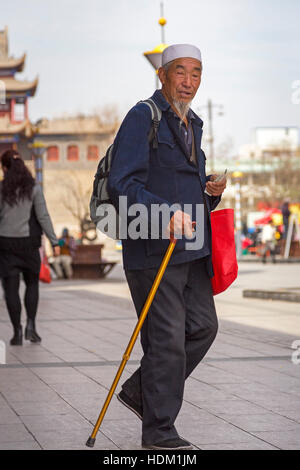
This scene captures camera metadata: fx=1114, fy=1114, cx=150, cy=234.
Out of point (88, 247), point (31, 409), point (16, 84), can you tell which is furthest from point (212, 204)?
point (16, 84)

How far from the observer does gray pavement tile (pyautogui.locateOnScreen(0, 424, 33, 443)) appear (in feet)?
17.3

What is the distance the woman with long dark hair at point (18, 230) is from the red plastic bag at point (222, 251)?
14.8 feet

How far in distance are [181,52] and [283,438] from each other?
1877 millimetres

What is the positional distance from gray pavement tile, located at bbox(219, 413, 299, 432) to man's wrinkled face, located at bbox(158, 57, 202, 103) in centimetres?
168

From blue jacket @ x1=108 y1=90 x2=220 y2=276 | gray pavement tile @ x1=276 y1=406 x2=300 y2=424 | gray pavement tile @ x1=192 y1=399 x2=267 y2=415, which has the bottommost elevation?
gray pavement tile @ x1=192 y1=399 x2=267 y2=415

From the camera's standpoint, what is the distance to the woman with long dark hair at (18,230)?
381 inches

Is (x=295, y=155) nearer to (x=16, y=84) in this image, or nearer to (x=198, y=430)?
(x=16, y=84)

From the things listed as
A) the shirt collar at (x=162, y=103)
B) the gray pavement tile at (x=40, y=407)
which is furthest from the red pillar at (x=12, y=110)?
the shirt collar at (x=162, y=103)

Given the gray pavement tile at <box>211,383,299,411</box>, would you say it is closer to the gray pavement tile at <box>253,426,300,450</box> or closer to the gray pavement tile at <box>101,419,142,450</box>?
the gray pavement tile at <box>253,426,300,450</box>

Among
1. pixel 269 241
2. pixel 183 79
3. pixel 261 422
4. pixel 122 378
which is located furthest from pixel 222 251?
pixel 269 241

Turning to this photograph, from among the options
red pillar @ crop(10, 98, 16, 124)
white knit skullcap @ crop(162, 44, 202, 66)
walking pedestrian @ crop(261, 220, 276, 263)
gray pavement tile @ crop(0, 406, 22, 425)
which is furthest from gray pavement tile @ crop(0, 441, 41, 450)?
red pillar @ crop(10, 98, 16, 124)

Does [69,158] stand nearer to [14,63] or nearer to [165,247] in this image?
[14,63]

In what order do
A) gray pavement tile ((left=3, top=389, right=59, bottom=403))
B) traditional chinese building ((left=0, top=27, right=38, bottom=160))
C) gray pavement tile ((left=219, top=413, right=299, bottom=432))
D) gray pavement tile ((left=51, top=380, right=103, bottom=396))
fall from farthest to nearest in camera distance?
traditional chinese building ((left=0, top=27, right=38, bottom=160)), gray pavement tile ((left=51, top=380, right=103, bottom=396)), gray pavement tile ((left=3, top=389, right=59, bottom=403)), gray pavement tile ((left=219, top=413, right=299, bottom=432))

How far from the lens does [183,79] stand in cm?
514
